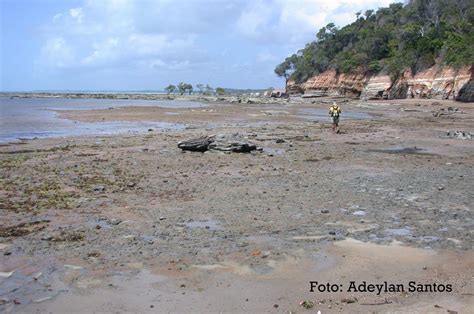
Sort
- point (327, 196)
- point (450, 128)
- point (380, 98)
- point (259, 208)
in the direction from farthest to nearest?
point (380, 98) → point (450, 128) → point (327, 196) → point (259, 208)

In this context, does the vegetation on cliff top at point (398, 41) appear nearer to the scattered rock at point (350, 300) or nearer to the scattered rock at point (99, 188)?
the scattered rock at point (99, 188)

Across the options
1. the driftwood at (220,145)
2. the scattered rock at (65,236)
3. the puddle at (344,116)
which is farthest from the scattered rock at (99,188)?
the puddle at (344,116)

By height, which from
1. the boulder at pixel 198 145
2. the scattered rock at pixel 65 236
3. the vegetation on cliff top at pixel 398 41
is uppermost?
the vegetation on cliff top at pixel 398 41

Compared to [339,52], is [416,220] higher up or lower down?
lower down

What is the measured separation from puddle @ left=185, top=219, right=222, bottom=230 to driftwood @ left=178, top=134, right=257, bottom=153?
889cm

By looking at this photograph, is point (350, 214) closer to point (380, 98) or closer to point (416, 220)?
point (416, 220)

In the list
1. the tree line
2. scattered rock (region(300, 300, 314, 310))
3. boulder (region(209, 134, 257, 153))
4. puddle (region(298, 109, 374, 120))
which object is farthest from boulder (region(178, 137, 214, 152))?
the tree line

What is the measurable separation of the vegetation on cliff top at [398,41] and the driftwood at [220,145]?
135 feet

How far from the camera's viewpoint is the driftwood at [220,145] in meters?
17.3

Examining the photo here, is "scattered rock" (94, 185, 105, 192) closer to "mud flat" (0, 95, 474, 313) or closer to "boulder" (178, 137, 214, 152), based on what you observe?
"mud flat" (0, 95, 474, 313)

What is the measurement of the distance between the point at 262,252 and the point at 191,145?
1140 centimetres

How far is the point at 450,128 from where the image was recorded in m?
27.4

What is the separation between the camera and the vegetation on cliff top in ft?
200

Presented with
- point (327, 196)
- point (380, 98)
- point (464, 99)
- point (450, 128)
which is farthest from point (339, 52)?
point (327, 196)
